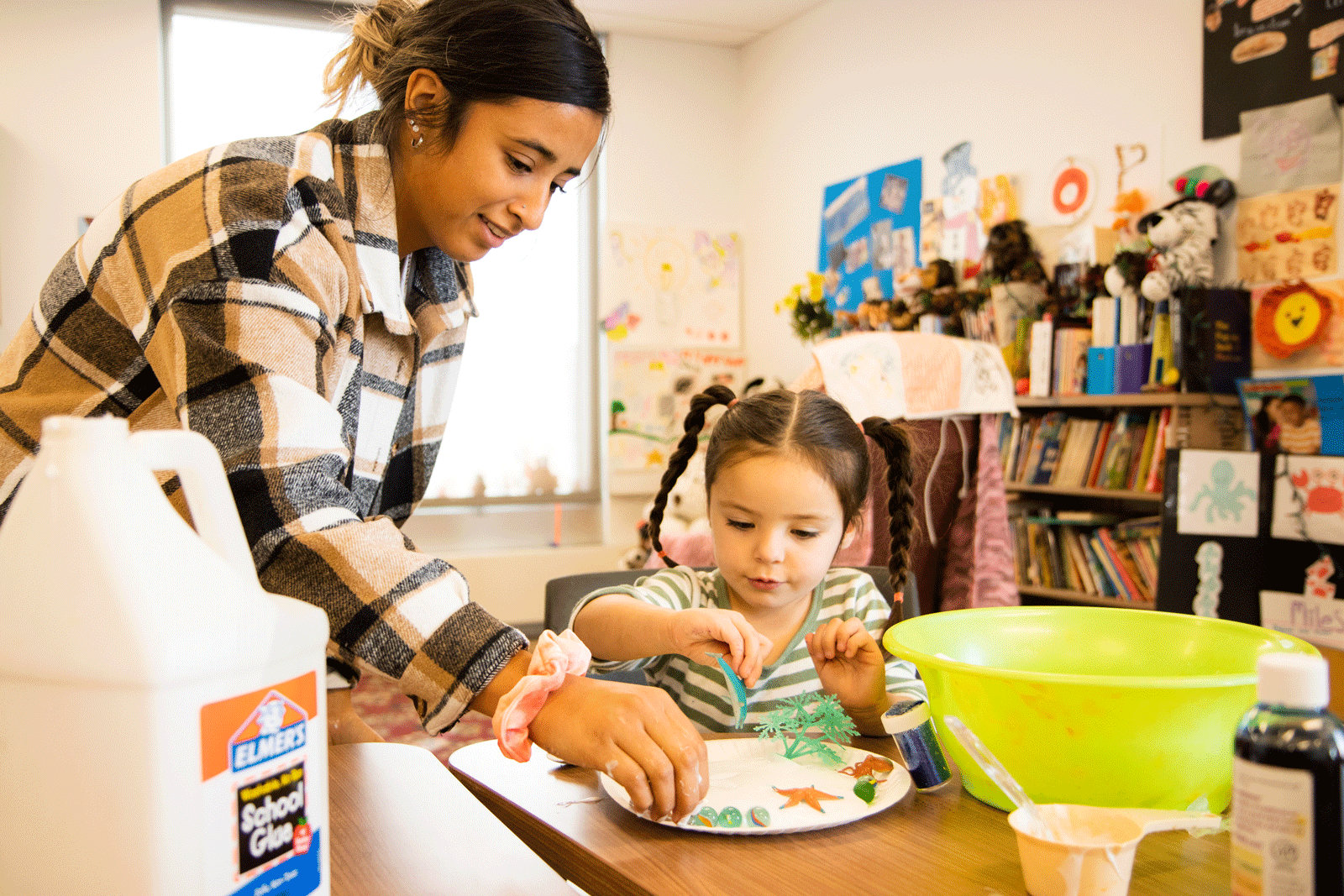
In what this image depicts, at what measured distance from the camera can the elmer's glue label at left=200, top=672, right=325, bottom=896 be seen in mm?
422

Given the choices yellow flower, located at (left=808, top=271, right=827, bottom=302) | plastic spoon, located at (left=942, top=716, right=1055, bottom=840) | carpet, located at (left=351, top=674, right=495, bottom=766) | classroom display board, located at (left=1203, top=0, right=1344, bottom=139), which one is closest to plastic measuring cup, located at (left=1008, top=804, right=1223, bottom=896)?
plastic spoon, located at (left=942, top=716, right=1055, bottom=840)

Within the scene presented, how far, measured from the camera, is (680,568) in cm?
133

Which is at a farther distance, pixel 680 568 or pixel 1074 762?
pixel 680 568

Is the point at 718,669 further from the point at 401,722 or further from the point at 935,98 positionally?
the point at 935,98

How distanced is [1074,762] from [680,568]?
0.73 metres

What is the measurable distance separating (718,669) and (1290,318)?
7.78 ft

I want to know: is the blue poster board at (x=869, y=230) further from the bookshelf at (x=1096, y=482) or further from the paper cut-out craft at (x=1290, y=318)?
the paper cut-out craft at (x=1290, y=318)

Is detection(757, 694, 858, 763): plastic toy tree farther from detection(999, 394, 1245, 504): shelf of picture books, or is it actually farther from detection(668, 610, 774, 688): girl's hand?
detection(999, 394, 1245, 504): shelf of picture books

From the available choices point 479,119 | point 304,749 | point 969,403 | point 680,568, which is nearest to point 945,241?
point 969,403

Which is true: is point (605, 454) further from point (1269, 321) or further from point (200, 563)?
point (200, 563)

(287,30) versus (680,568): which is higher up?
(287,30)

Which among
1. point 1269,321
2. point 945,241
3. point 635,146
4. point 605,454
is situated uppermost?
point 635,146

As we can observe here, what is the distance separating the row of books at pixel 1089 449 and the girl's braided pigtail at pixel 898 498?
1.95 meters

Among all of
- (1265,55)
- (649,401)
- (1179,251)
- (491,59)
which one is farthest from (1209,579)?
(649,401)
